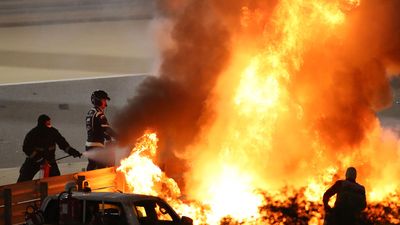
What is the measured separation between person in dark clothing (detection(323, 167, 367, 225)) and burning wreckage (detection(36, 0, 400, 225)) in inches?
112

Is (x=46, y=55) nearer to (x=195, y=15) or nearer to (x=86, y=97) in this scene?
(x=86, y=97)

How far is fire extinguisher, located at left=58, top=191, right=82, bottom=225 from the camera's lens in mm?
7816

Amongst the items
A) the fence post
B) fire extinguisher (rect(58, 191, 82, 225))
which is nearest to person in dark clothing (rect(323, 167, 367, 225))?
fire extinguisher (rect(58, 191, 82, 225))

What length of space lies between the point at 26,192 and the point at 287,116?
16.1 feet

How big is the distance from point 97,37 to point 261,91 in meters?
9.83

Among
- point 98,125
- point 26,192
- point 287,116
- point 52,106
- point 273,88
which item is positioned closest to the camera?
point 26,192

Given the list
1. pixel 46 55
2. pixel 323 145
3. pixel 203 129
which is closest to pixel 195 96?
pixel 203 129

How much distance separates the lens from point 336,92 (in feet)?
41.6

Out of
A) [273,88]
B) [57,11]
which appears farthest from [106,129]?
[57,11]

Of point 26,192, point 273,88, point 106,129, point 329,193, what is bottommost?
point 329,193

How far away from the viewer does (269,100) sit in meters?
12.4

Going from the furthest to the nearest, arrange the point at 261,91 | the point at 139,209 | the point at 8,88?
1. the point at 8,88
2. the point at 261,91
3. the point at 139,209

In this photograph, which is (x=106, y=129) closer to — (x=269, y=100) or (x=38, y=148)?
(x=38, y=148)

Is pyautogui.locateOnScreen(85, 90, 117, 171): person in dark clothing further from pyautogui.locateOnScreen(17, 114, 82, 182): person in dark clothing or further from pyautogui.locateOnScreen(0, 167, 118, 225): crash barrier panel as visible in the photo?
pyautogui.locateOnScreen(0, 167, 118, 225): crash barrier panel
